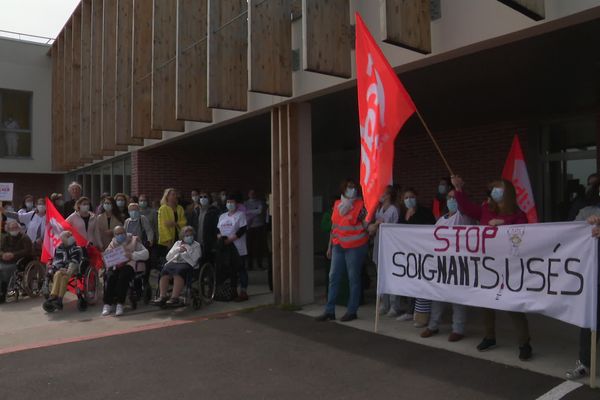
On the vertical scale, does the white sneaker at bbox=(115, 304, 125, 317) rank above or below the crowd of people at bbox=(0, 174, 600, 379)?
below

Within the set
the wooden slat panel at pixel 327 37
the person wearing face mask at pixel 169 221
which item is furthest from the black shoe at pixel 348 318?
the person wearing face mask at pixel 169 221

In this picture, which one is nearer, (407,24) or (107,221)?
(407,24)

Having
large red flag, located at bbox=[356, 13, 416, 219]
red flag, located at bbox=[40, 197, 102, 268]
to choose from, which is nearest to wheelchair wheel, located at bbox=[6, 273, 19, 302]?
red flag, located at bbox=[40, 197, 102, 268]

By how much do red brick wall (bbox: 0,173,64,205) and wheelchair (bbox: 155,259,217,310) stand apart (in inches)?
558

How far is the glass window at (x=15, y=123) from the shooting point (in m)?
19.5

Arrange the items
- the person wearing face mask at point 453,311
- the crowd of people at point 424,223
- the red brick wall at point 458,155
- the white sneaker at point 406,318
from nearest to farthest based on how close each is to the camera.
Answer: the crowd of people at point 424,223 < the person wearing face mask at point 453,311 < the white sneaker at point 406,318 < the red brick wall at point 458,155

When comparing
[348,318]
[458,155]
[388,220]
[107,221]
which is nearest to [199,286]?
[107,221]

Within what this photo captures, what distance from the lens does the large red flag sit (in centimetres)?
512

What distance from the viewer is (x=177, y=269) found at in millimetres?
7543

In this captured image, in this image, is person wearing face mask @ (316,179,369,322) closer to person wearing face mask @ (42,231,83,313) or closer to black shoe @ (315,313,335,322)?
black shoe @ (315,313,335,322)

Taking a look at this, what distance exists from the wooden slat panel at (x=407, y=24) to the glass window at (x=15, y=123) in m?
18.6

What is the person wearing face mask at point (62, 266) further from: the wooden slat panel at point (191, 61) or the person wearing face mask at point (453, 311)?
the person wearing face mask at point (453, 311)

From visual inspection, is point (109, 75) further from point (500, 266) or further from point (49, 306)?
point (500, 266)

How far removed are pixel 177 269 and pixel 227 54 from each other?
3350 millimetres
